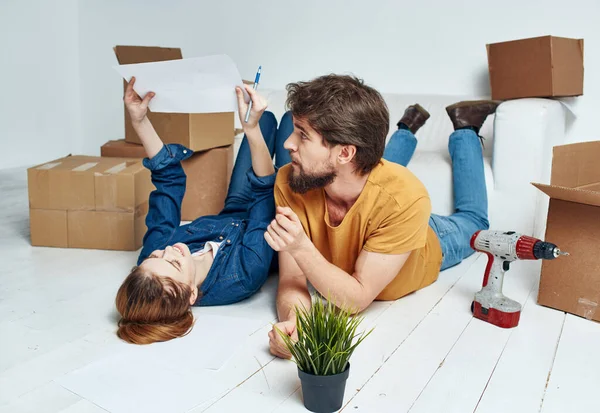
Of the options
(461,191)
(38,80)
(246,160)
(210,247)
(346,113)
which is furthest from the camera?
(38,80)

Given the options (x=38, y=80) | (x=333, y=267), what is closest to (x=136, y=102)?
(x=333, y=267)

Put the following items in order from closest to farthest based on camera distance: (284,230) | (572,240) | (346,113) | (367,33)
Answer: (284,230), (346,113), (572,240), (367,33)

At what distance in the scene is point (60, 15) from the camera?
14.7 feet

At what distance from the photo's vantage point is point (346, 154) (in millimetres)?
1736

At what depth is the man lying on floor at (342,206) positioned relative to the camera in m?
1.68

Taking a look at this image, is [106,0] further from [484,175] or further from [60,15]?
[484,175]

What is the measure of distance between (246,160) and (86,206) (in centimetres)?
67

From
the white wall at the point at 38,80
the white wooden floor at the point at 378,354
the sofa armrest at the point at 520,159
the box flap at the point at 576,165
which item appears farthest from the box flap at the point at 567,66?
the white wall at the point at 38,80

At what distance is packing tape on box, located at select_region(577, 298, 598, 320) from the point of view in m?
1.92

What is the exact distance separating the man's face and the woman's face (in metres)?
0.40

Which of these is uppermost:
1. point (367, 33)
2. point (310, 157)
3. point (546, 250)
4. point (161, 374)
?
point (367, 33)

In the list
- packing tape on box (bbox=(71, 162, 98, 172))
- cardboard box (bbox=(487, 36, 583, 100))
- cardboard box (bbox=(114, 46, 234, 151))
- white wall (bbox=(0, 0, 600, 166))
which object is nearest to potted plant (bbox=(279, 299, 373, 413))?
packing tape on box (bbox=(71, 162, 98, 172))

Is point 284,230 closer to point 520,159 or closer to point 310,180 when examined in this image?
point 310,180

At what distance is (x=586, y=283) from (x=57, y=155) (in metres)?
3.85
